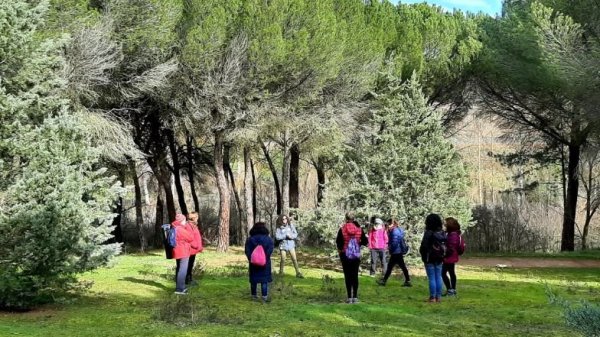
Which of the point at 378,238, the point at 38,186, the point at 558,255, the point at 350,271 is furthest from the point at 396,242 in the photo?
the point at 558,255

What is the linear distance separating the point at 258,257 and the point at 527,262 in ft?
50.2

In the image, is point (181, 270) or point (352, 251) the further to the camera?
point (181, 270)

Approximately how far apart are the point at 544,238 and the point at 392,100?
1491cm

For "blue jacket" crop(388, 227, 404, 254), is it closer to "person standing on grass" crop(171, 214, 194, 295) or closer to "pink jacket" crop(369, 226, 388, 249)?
"pink jacket" crop(369, 226, 388, 249)

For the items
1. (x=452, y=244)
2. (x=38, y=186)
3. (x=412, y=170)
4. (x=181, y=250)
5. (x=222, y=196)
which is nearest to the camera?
(x=38, y=186)

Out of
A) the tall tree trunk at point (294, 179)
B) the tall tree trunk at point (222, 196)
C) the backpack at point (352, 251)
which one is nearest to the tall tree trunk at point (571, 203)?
the tall tree trunk at point (294, 179)

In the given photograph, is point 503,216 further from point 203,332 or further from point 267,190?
point 203,332

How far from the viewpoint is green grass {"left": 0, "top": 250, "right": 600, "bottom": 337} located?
8367 mm

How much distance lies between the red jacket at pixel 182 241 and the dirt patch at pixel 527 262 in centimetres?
1341

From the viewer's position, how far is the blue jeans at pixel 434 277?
1155cm

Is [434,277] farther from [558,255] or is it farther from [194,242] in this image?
[558,255]

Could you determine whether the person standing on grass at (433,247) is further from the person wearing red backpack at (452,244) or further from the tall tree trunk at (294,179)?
the tall tree trunk at (294,179)

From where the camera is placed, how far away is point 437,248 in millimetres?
11312

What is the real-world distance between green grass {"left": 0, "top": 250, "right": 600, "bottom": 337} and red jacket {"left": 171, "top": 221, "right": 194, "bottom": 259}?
0.83 m
